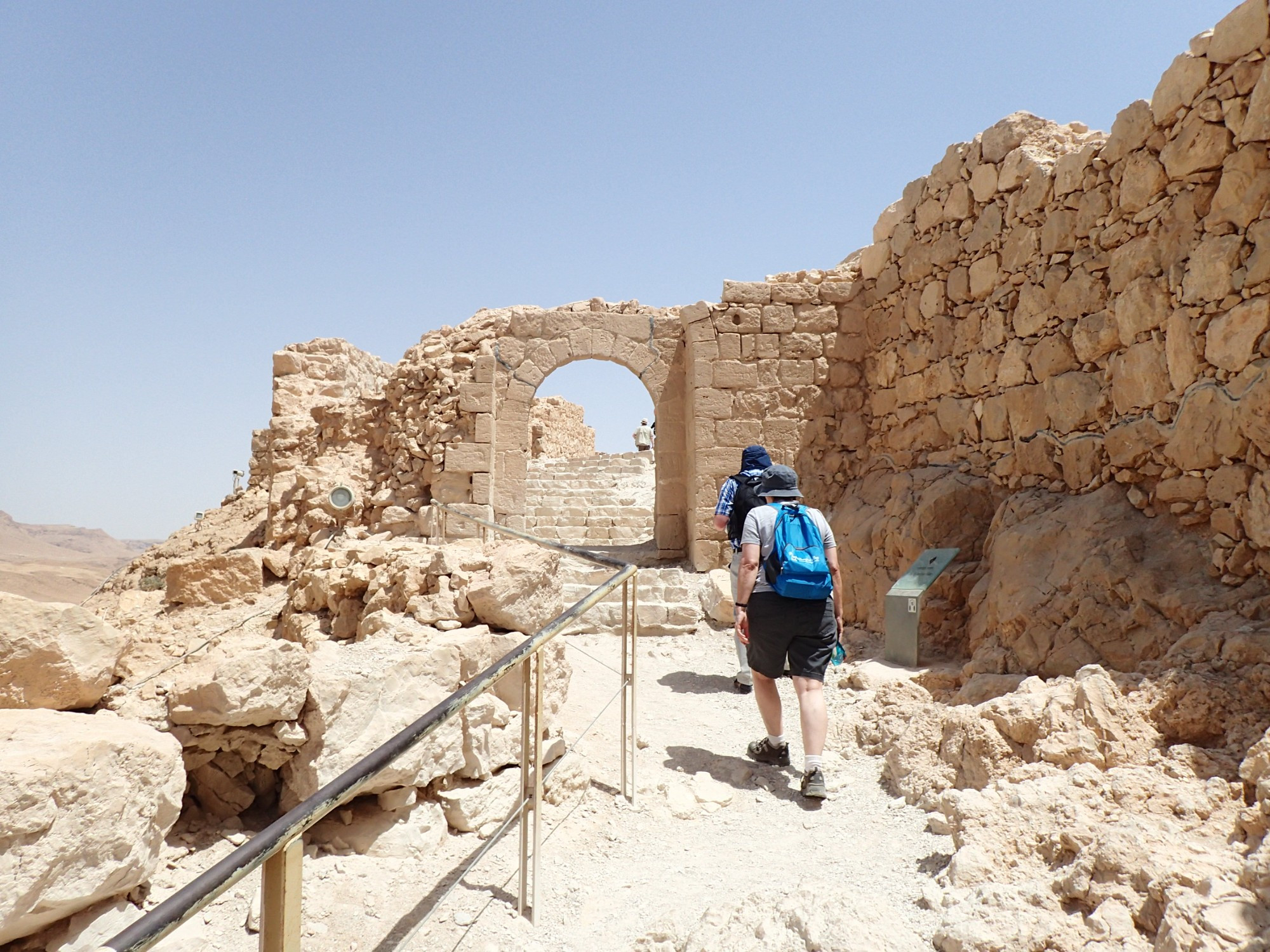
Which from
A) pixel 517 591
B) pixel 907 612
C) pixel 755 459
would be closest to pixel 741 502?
pixel 755 459

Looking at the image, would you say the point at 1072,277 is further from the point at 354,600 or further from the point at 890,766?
the point at 354,600

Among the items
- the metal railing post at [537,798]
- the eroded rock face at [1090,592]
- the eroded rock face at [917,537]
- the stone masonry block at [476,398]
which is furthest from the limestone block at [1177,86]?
the stone masonry block at [476,398]

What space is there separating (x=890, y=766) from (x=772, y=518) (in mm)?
1230

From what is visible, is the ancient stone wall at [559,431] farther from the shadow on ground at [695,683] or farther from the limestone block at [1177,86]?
the limestone block at [1177,86]

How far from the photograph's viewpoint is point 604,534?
10.8 metres

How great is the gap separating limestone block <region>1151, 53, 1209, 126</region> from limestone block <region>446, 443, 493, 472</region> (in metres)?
6.46

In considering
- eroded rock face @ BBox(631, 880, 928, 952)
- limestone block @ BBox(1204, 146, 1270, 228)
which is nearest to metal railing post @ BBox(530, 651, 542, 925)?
eroded rock face @ BBox(631, 880, 928, 952)

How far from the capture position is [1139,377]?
4383mm

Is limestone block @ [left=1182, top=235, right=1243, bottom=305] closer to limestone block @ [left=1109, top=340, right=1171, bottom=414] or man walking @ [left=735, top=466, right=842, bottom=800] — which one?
limestone block @ [left=1109, top=340, right=1171, bottom=414]

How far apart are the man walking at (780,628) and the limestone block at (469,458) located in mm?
5367

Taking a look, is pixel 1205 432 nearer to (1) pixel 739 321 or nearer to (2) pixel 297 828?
(2) pixel 297 828

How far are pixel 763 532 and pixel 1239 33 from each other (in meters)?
3.27

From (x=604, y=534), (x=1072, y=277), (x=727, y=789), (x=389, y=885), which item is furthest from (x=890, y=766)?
(x=604, y=534)

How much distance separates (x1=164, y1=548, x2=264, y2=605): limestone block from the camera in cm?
714
